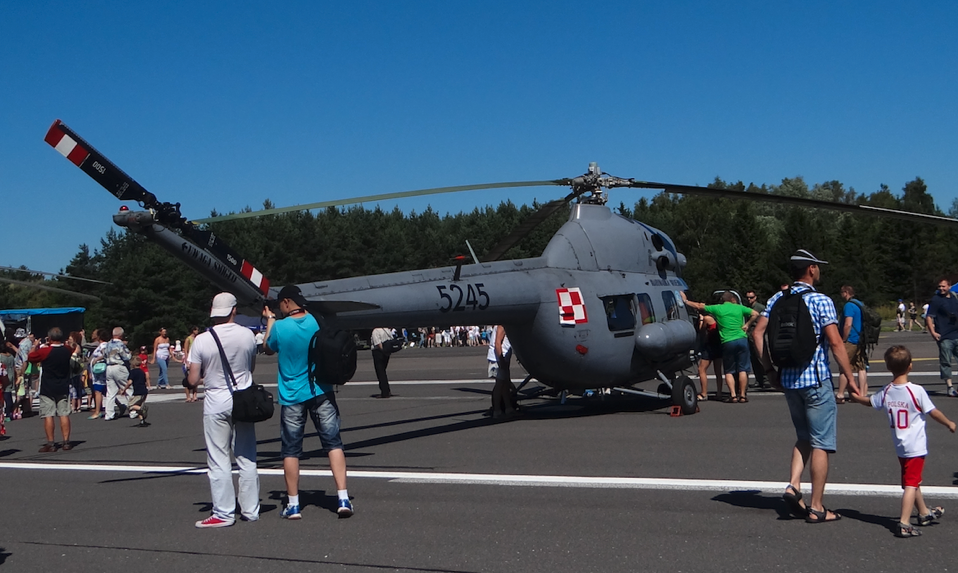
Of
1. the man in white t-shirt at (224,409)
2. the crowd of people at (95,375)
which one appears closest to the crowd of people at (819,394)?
the man in white t-shirt at (224,409)

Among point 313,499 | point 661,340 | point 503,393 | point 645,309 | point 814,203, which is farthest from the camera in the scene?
point 503,393

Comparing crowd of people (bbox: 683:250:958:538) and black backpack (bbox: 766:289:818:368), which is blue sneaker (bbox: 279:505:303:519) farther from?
black backpack (bbox: 766:289:818:368)

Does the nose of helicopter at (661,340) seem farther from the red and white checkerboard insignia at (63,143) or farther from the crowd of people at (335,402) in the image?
the red and white checkerboard insignia at (63,143)

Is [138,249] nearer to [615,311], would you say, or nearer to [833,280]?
[833,280]

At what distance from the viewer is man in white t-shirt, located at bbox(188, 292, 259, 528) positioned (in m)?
7.22

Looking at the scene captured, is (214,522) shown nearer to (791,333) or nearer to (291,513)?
(291,513)

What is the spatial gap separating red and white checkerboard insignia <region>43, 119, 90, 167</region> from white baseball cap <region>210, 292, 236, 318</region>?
166cm

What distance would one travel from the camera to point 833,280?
65750 millimetres

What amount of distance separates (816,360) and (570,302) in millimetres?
6120

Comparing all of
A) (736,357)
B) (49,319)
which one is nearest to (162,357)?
(736,357)

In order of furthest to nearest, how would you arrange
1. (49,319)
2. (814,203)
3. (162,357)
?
(49,319), (162,357), (814,203)

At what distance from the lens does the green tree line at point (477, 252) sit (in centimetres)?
7044

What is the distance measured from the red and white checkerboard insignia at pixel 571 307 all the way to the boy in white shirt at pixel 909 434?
20.6ft

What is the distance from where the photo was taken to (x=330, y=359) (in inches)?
287
